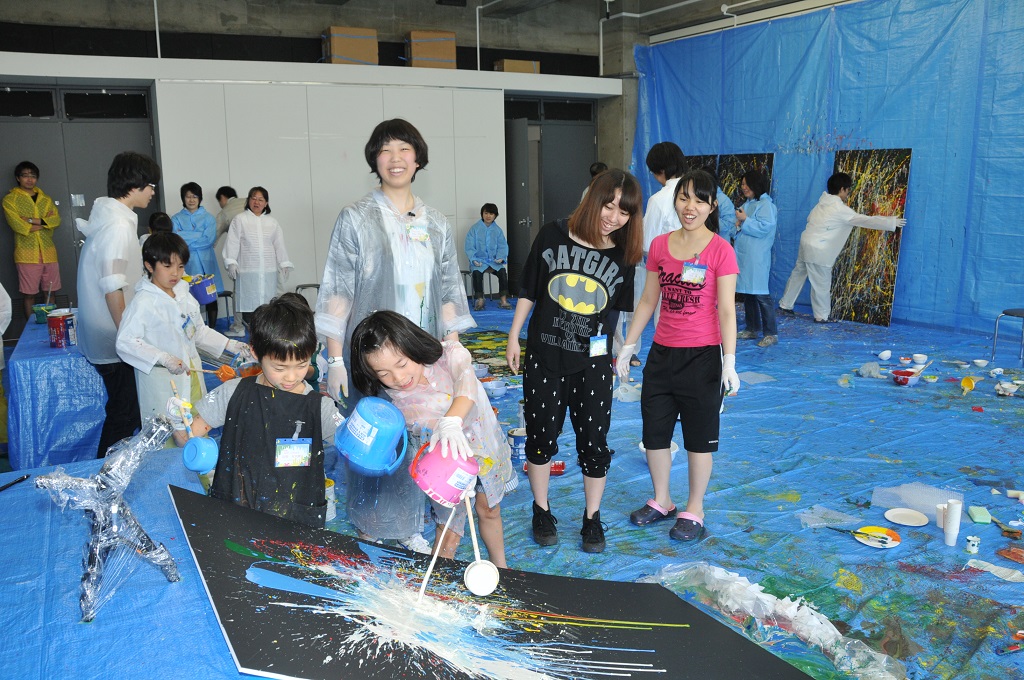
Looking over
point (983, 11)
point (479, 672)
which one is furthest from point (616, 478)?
point (983, 11)

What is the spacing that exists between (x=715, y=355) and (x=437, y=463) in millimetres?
1401

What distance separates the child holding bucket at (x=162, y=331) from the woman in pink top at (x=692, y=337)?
1567 mm

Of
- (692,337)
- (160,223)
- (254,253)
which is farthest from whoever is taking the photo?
(254,253)

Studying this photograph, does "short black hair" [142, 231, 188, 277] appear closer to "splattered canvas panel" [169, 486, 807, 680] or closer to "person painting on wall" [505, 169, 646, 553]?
"person painting on wall" [505, 169, 646, 553]

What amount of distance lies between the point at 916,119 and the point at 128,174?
642cm

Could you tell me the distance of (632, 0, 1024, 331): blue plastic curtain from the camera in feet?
20.3

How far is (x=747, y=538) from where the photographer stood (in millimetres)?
2891

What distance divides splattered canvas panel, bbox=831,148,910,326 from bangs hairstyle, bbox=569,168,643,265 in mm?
5194

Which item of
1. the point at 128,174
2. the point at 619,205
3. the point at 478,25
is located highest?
the point at 478,25

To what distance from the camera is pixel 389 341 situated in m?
1.95

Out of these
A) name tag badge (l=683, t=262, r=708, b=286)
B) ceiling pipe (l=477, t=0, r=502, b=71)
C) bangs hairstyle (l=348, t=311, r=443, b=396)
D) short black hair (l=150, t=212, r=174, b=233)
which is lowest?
bangs hairstyle (l=348, t=311, r=443, b=396)

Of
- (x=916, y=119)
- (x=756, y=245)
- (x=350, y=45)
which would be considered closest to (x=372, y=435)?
Answer: (x=756, y=245)

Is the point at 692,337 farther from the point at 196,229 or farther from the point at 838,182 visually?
the point at 196,229

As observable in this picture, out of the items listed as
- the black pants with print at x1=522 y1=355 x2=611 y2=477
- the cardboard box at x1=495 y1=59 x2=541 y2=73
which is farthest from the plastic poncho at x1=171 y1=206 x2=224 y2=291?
the black pants with print at x1=522 y1=355 x2=611 y2=477
